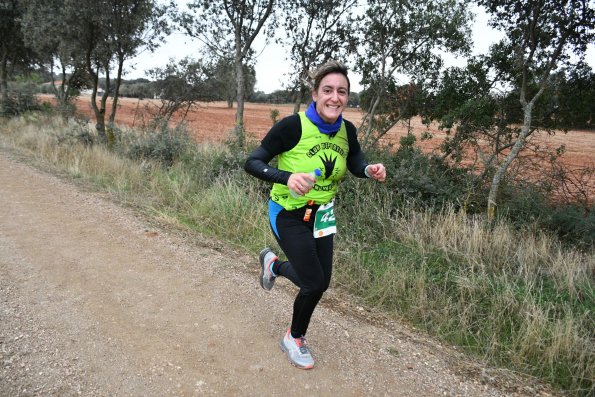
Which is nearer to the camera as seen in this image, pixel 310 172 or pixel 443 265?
pixel 310 172

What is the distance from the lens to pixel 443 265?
455cm

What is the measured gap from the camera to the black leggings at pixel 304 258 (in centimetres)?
268

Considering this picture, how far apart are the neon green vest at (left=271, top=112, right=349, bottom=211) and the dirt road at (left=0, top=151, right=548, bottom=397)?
3.94 feet

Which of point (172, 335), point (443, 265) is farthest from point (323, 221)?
point (443, 265)

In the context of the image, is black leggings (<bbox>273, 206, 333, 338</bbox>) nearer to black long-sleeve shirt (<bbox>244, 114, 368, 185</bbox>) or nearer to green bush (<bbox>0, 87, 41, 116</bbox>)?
black long-sleeve shirt (<bbox>244, 114, 368, 185</bbox>)

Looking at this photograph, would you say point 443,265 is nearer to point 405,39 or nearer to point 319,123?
point 319,123

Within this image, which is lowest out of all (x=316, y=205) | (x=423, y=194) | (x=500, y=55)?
(x=423, y=194)

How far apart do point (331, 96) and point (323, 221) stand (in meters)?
0.87

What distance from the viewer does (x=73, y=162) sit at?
29.2 ft

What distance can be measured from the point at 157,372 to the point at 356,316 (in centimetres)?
180

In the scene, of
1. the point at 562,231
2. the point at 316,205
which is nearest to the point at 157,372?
the point at 316,205

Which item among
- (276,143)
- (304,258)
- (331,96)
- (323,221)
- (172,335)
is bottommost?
(172,335)

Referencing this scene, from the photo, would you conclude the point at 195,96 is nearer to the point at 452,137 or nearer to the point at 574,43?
the point at 452,137

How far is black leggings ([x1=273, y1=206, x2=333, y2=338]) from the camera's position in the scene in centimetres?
268
